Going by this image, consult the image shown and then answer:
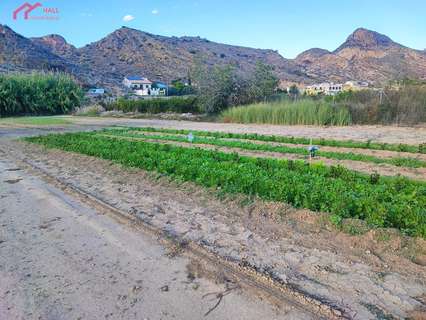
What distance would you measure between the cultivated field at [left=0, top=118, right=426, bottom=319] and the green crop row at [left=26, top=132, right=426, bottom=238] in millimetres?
18

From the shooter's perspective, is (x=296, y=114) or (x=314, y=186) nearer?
(x=314, y=186)

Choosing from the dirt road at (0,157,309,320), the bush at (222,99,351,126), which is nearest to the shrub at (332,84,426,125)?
the bush at (222,99,351,126)

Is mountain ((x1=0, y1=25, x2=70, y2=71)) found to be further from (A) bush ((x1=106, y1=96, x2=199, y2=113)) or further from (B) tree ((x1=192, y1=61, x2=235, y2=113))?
(B) tree ((x1=192, y1=61, x2=235, y2=113))

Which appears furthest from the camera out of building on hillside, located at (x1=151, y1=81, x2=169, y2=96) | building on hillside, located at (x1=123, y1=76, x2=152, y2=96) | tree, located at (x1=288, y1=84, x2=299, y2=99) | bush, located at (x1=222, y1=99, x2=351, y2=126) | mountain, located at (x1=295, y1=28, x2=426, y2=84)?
building on hillside, located at (x1=123, y1=76, x2=152, y2=96)

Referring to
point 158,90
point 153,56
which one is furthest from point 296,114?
point 153,56

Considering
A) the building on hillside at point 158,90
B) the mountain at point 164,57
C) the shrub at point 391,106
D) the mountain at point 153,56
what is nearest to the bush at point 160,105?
the shrub at point 391,106

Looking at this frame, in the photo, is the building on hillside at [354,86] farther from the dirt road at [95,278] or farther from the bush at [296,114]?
the dirt road at [95,278]

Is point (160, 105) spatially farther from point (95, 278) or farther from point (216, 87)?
point (95, 278)

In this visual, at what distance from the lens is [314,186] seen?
5688 mm

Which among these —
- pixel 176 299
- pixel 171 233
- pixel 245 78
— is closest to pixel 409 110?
pixel 245 78

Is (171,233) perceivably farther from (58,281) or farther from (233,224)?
(58,281)

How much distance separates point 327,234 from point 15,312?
3475 mm

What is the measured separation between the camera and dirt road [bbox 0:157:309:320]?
121 inches

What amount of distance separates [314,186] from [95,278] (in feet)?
11.7
